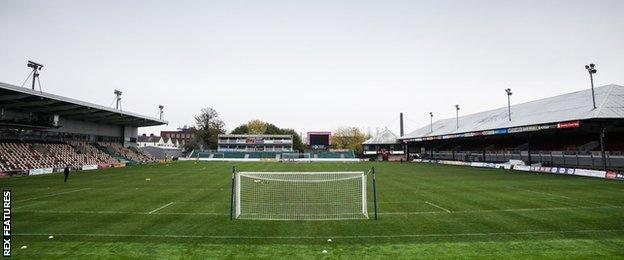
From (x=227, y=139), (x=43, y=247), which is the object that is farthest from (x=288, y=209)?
(x=227, y=139)

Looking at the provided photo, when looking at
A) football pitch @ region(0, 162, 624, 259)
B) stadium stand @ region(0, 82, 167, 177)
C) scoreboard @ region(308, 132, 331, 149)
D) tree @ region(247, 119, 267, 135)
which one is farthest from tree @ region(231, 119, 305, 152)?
football pitch @ region(0, 162, 624, 259)

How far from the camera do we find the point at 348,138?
406ft

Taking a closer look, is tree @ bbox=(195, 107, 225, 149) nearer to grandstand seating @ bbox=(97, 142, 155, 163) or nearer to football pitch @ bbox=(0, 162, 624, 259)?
grandstand seating @ bbox=(97, 142, 155, 163)

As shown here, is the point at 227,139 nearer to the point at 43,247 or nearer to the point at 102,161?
the point at 102,161

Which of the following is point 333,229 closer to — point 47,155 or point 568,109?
point 568,109

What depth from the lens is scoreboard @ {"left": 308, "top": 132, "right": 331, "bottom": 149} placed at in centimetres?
8325

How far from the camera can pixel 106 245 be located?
9.99 metres

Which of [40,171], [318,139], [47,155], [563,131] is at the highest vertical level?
[318,139]

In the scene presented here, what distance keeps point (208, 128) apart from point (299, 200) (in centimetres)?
9672

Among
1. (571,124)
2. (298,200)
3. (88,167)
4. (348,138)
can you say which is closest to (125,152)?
(88,167)

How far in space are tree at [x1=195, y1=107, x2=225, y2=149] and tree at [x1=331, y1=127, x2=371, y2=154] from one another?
4137 centimetres

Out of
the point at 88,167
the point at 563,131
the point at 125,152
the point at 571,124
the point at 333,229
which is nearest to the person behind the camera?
the point at 333,229

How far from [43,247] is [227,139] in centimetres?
9342

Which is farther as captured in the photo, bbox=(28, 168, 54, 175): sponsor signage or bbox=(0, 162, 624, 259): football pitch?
bbox=(28, 168, 54, 175): sponsor signage
